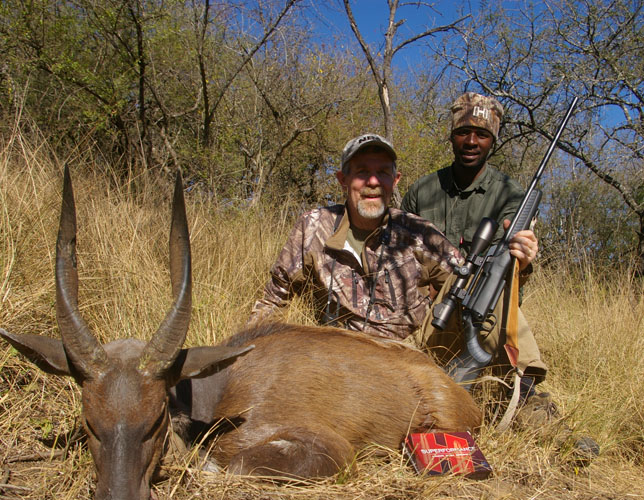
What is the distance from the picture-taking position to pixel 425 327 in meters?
4.44

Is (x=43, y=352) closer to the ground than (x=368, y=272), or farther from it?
closer to the ground

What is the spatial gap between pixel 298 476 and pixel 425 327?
6.64 feet

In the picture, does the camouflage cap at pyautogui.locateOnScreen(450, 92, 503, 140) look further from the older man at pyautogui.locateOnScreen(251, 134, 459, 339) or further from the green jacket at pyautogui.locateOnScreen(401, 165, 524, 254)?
the older man at pyautogui.locateOnScreen(251, 134, 459, 339)

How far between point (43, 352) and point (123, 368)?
425 millimetres

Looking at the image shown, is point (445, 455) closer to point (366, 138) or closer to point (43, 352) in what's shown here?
point (43, 352)

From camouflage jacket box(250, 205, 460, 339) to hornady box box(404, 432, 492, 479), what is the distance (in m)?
1.31

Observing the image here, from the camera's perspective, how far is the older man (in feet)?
14.7

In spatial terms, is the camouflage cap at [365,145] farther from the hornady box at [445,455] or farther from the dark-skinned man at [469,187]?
the hornady box at [445,455]

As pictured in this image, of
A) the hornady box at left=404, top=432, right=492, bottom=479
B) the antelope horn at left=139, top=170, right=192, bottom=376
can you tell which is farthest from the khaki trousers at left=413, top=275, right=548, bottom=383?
the antelope horn at left=139, top=170, right=192, bottom=376

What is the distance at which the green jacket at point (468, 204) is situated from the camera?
5.43 meters

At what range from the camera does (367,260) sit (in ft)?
14.9

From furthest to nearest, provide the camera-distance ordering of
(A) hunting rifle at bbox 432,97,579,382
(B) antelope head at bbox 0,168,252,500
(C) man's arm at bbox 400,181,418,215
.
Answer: (C) man's arm at bbox 400,181,418,215 → (A) hunting rifle at bbox 432,97,579,382 → (B) antelope head at bbox 0,168,252,500

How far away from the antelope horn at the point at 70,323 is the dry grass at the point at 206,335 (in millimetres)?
704

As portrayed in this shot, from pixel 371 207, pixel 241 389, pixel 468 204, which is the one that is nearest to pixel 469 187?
pixel 468 204
